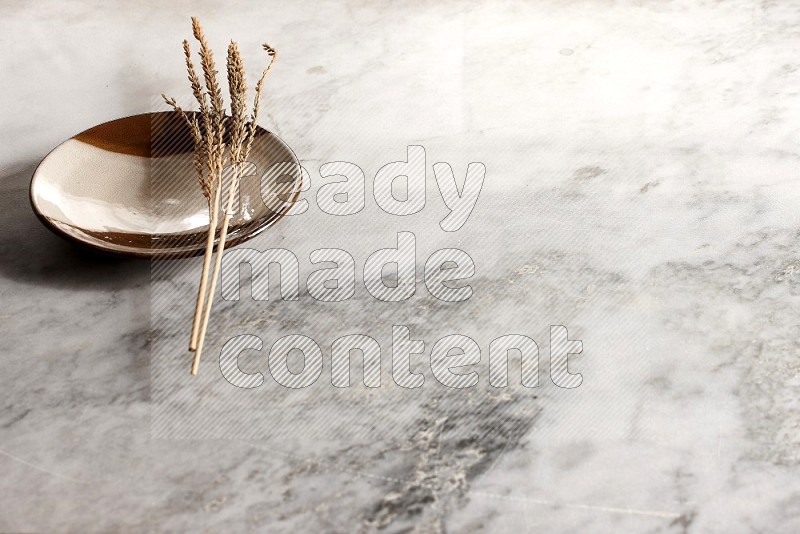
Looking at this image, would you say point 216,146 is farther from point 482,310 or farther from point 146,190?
point 482,310

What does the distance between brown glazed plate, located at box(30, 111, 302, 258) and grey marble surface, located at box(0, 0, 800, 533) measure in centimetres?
4

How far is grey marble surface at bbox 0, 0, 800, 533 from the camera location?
1.92 ft

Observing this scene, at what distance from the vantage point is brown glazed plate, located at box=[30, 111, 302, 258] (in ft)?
2.41

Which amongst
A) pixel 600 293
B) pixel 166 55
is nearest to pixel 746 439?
pixel 600 293

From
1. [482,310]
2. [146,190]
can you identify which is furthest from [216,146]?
[482,310]

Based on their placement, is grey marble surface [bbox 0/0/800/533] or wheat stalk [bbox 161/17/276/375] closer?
grey marble surface [bbox 0/0/800/533]

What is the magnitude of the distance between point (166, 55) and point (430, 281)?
0.60 metres

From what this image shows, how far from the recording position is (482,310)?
0.73 meters

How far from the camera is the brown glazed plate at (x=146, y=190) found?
73 cm

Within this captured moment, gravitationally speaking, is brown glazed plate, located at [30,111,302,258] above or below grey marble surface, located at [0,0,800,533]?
above

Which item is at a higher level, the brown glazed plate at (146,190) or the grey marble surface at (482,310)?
the brown glazed plate at (146,190)

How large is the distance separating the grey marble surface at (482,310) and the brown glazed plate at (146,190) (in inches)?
1.7

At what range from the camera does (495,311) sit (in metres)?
0.73

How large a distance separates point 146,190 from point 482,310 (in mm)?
359
